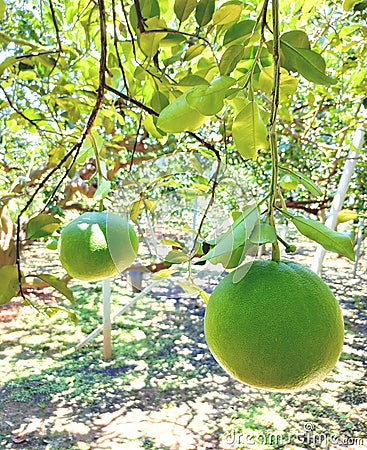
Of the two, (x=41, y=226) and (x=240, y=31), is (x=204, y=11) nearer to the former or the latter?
(x=240, y=31)

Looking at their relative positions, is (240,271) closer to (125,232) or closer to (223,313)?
(223,313)

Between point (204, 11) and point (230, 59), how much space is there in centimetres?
13

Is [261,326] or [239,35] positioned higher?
[239,35]

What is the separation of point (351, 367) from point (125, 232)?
A: 12.4ft

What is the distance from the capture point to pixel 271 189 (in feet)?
1.03

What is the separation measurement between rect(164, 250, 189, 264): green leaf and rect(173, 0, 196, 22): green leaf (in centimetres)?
27

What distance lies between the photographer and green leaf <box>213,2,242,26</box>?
0.45m

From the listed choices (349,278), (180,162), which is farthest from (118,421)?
(349,278)

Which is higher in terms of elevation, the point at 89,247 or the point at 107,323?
the point at 89,247

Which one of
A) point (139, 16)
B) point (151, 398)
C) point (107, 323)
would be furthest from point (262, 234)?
point (107, 323)

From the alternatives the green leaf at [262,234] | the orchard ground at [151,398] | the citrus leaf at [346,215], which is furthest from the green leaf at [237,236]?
the orchard ground at [151,398]

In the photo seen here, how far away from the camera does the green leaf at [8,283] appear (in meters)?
0.59

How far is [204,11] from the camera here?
0.49 meters

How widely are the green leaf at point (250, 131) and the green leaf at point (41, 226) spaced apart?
37cm
